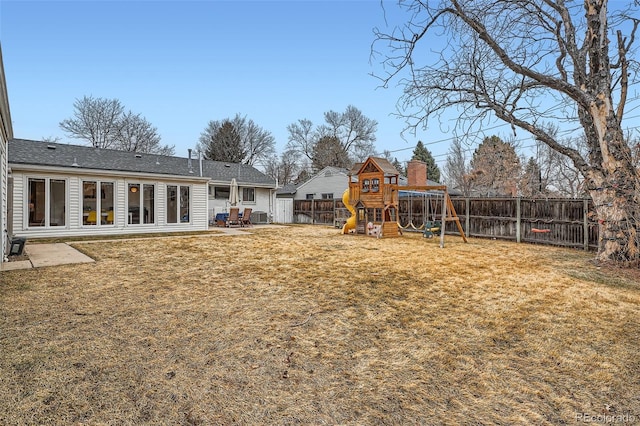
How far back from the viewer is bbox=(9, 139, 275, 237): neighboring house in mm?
10500

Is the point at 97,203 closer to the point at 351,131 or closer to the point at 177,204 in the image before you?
the point at 177,204

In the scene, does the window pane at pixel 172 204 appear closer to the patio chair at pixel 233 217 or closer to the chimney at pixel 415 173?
the patio chair at pixel 233 217

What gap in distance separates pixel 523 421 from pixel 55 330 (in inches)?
152

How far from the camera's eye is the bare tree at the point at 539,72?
22.4 ft

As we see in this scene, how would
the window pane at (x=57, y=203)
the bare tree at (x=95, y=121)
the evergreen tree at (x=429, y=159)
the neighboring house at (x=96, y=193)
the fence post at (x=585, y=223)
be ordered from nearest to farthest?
the fence post at (x=585, y=223) → the neighboring house at (x=96, y=193) → the window pane at (x=57, y=203) → the bare tree at (x=95, y=121) → the evergreen tree at (x=429, y=159)

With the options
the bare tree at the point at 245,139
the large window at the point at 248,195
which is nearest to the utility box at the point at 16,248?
the large window at the point at 248,195

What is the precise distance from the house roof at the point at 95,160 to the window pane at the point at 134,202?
72 centimetres

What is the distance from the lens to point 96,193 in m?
11.6

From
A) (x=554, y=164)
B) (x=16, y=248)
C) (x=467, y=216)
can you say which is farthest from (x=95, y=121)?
(x=554, y=164)

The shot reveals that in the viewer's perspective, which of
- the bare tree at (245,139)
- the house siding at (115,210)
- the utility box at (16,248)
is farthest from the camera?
the bare tree at (245,139)

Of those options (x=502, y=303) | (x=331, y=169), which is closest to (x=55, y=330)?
(x=502, y=303)

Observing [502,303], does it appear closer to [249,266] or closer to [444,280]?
[444,280]

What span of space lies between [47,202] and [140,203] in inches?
108

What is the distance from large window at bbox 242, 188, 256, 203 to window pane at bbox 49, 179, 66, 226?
9253 millimetres
